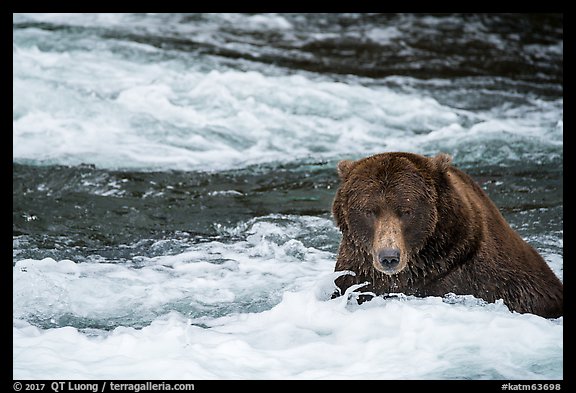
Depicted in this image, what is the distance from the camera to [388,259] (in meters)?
4.77

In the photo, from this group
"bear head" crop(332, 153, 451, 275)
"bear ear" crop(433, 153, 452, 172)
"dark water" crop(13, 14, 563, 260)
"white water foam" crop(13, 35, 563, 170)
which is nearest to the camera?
"bear head" crop(332, 153, 451, 275)

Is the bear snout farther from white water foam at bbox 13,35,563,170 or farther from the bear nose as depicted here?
white water foam at bbox 13,35,563,170

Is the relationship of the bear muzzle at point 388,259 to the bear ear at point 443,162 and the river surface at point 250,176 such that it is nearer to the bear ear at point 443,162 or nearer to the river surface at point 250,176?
the river surface at point 250,176

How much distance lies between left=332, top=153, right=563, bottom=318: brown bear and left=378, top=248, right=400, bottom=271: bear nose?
0.18 ft

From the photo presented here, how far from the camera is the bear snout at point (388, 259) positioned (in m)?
4.76

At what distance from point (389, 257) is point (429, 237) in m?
0.41

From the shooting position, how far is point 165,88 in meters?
11.0

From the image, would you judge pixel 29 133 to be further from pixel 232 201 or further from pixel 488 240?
pixel 488 240

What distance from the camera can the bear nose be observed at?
Result: 4758mm

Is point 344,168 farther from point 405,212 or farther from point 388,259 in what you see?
point 388,259

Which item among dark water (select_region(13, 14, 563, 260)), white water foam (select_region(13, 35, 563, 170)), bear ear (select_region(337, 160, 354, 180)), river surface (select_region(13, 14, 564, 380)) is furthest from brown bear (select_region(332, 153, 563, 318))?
white water foam (select_region(13, 35, 563, 170))
